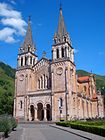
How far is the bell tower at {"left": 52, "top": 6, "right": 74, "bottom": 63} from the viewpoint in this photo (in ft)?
189

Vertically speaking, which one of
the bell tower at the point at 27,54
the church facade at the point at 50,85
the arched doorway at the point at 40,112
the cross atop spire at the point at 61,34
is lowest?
the arched doorway at the point at 40,112

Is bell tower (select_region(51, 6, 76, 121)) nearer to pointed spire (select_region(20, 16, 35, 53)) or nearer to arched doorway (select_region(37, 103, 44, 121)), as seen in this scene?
arched doorway (select_region(37, 103, 44, 121))

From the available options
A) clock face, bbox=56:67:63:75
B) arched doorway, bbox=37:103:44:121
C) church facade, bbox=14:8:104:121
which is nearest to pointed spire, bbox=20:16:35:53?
church facade, bbox=14:8:104:121

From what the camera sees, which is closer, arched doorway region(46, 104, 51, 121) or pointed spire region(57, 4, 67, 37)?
arched doorway region(46, 104, 51, 121)

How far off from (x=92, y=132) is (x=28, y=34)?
51345mm

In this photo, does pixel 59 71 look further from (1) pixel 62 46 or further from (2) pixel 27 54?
(2) pixel 27 54

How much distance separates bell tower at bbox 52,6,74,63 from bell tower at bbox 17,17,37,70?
29.5ft

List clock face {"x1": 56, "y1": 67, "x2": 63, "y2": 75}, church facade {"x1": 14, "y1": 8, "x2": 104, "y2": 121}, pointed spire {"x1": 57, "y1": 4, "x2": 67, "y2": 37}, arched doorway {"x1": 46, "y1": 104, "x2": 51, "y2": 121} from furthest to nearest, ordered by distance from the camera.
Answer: pointed spire {"x1": 57, "y1": 4, "x2": 67, "y2": 37}, clock face {"x1": 56, "y1": 67, "x2": 63, "y2": 75}, arched doorway {"x1": 46, "y1": 104, "x2": 51, "y2": 121}, church facade {"x1": 14, "y1": 8, "x2": 104, "y2": 121}

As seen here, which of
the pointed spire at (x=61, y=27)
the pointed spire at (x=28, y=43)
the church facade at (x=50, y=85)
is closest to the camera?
the church facade at (x=50, y=85)

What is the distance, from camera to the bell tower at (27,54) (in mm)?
63922

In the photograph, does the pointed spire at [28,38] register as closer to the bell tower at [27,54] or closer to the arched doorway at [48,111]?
the bell tower at [27,54]

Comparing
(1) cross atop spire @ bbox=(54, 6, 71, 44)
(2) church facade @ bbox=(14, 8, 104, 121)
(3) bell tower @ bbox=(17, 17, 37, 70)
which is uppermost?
(1) cross atop spire @ bbox=(54, 6, 71, 44)

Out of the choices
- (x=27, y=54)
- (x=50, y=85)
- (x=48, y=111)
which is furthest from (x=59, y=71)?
(x=27, y=54)

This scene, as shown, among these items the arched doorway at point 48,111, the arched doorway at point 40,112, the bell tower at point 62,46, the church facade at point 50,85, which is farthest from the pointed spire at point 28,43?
the arched doorway at point 48,111
